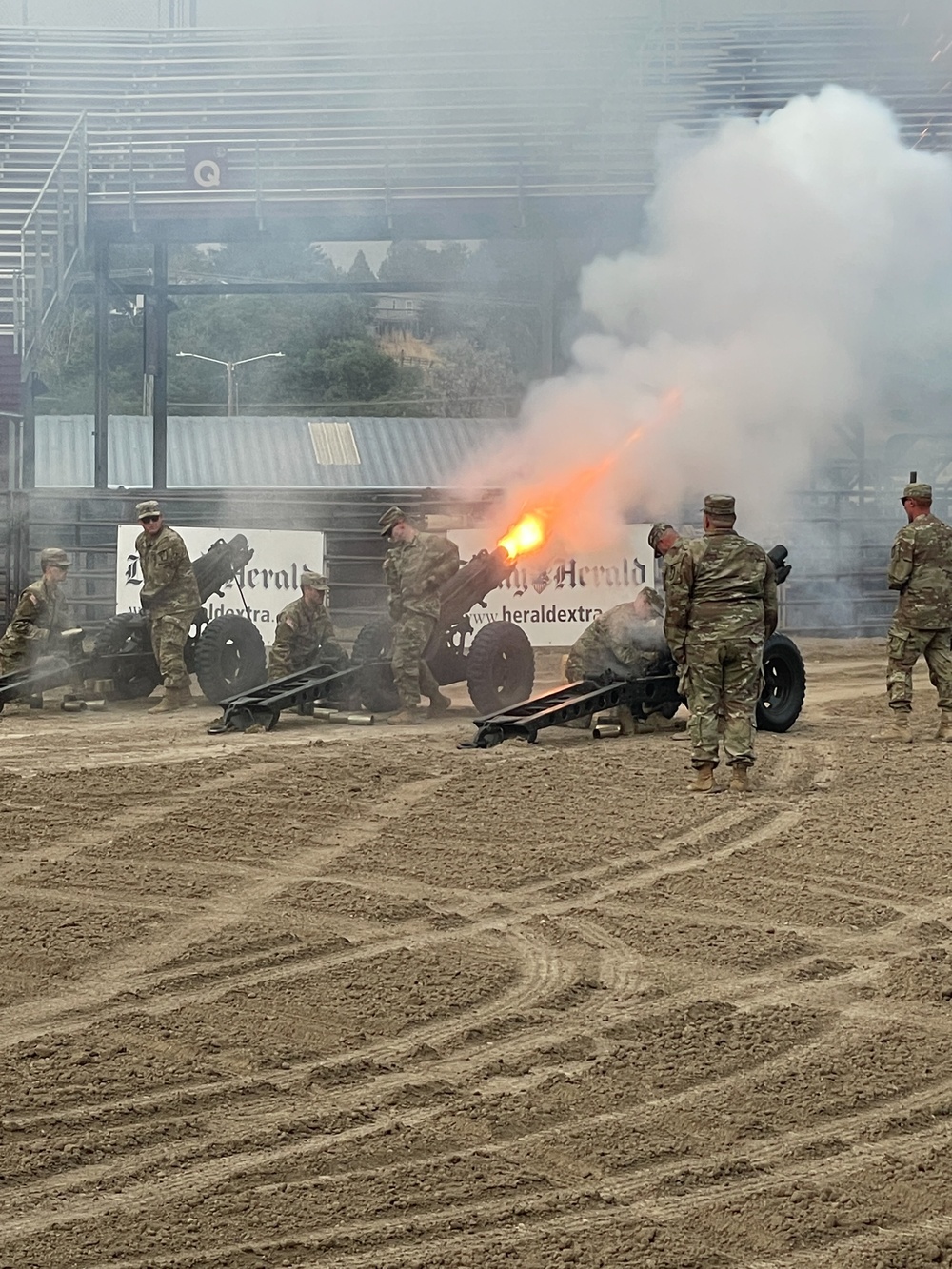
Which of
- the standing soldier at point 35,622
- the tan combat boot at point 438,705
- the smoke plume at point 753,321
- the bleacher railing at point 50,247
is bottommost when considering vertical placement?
the tan combat boot at point 438,705

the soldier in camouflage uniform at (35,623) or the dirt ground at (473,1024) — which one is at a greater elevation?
the soldier in camouflage uniform at (35,623)

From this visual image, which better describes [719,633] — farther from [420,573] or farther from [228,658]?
[228,658]

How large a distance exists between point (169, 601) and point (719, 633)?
6.02 metres

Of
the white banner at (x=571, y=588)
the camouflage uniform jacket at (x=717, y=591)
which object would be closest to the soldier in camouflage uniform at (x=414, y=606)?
the camouflage uniform jacket at (x=717, y=591)

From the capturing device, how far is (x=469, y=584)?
14.1 m

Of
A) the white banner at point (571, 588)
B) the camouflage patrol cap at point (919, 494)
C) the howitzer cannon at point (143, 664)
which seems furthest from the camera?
the white banner at point (571, 588)

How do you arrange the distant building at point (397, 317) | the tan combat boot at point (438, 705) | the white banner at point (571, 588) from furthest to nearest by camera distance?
the distant building at point (397, 317), the white banner at point (571, 588), the tan combat boot at point (438, 705)

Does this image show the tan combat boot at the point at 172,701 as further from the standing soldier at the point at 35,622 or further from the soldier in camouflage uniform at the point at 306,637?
the standing soldier at the point at 35,622

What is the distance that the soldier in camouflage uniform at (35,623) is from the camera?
577 inches

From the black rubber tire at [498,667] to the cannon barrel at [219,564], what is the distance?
10.4ft

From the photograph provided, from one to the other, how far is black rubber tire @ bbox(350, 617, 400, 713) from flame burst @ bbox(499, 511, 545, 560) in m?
1.23

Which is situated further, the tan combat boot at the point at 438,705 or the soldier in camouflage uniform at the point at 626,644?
the tan combat boot at the point at 438,705

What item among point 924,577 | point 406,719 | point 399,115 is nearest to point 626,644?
point 406,719

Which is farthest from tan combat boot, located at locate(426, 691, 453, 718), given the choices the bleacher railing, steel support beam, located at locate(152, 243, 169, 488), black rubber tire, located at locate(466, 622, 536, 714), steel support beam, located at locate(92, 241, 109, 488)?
the bleacher railing
